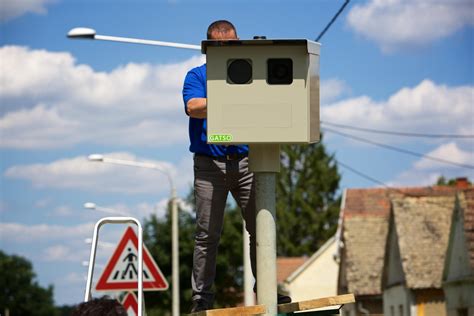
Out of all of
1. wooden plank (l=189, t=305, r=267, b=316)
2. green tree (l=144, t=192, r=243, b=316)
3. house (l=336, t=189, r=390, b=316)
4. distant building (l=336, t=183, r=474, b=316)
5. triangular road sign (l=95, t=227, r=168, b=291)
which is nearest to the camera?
wooden plank (l=189, t=305, r=267, b=316)

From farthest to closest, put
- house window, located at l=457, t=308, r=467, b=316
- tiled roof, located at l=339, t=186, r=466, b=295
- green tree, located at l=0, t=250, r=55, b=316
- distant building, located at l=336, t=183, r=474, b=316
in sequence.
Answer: green tree, located at l=0, t=250, r=55, b=316 < tiled roof, located at l=339, t=186, r=466, b=295 < distant building, located at l=336, t=183, r=474, b=316 < house window, located at l=457, t=308, r=467, b=316

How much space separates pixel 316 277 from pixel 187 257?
8.87 meters

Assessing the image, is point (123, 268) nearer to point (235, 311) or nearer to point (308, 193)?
point (235, 311)

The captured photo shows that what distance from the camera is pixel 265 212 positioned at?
744 cm

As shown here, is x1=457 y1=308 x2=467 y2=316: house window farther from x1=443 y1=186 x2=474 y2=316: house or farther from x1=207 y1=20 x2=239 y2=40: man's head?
x1=207 y1=20 x2=239 y2=40: man's head

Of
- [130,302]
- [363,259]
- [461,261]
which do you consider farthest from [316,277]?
[130,302]

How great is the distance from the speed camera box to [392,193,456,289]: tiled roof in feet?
116

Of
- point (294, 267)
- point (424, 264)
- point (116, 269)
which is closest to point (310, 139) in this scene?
point (116, 269)

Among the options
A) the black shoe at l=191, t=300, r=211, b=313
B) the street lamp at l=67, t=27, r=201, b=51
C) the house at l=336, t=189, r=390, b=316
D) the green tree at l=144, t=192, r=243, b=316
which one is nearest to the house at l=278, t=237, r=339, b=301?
the green tree at l=144, t=192, r=243, b=316

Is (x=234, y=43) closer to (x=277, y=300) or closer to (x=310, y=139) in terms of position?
(x=310, y=139)

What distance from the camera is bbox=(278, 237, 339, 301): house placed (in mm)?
70562

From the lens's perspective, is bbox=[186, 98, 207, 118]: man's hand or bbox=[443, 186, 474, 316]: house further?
bbox=[443, 186, 474, 316]: house

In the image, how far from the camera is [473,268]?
34.0m

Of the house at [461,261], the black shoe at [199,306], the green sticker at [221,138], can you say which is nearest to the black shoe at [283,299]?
the black shoe at [199,306]
